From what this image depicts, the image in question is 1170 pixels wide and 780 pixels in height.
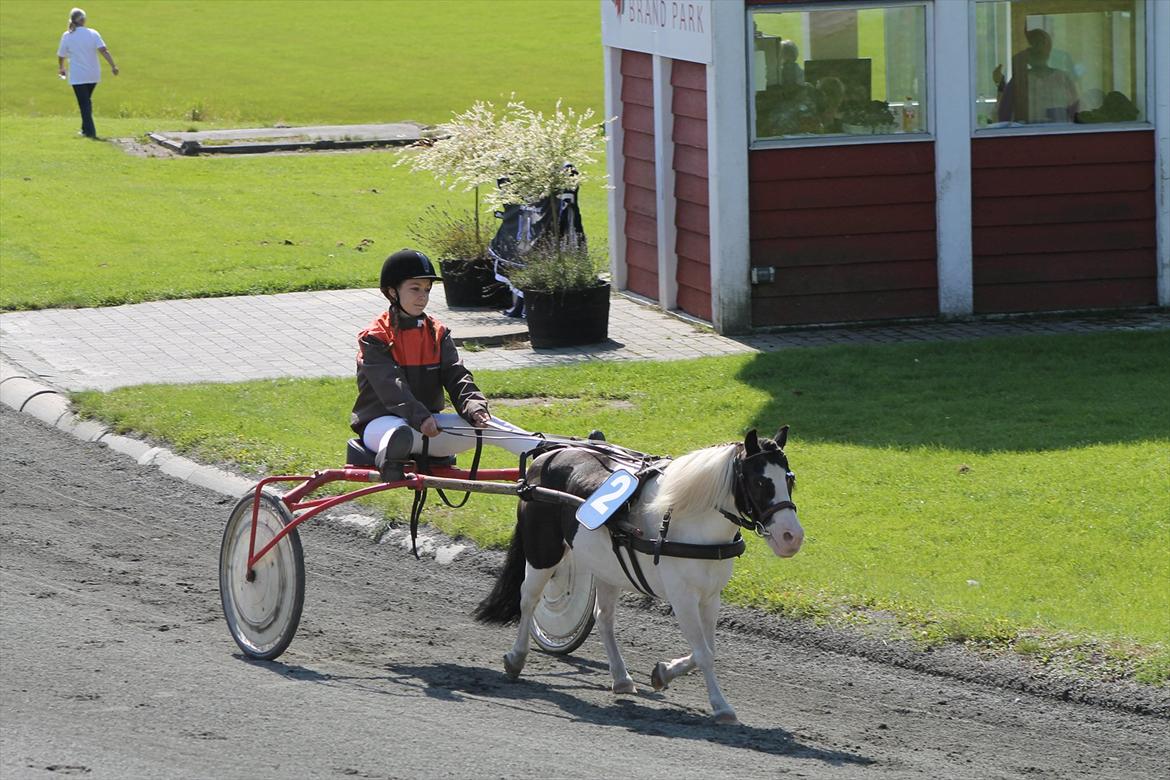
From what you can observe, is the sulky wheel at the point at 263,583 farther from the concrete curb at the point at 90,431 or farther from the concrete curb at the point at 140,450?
the concrete curb at the point at 90,431

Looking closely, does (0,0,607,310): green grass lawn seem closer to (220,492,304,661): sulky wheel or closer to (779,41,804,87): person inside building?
(779,41,804,87): person inside building

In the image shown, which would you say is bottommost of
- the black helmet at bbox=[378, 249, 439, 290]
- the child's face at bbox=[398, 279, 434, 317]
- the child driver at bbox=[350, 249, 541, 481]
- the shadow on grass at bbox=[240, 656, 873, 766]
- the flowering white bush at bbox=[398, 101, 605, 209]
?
the shadow on grass at bbox=[240, 656, 873, 766]

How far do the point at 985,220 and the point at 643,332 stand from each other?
321 centimetres

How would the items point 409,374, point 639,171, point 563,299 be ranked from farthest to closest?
point 639,171 < point 563,299 < point 409,374

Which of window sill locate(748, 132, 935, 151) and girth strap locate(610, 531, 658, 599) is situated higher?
window sill locate(748, 132, 935, 151)

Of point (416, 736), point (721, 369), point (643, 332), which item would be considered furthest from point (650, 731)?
point (643, 332)

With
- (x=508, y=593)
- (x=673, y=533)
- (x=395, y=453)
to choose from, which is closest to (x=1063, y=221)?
(x=508, y=593)

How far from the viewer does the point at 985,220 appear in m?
15.4

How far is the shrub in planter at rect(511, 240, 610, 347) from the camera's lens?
14703 millimetres

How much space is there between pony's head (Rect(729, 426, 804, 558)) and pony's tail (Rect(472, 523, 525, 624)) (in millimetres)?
1538

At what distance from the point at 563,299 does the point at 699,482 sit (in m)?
8.32

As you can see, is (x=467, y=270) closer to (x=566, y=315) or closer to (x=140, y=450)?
(x=566, y=315)

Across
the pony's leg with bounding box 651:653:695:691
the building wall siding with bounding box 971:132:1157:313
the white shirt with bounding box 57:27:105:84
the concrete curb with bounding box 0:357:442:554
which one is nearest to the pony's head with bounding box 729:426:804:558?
the pony's leg with bounding box 651:653:695:691

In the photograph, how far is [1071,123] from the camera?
15508 millimetres
